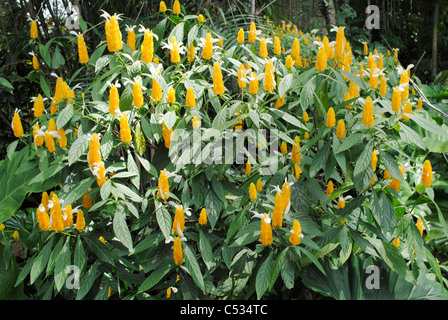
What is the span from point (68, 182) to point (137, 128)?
32 cm

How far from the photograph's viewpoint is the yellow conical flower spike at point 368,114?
1295 millimetres

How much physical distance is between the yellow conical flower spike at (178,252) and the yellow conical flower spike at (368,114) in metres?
0.69

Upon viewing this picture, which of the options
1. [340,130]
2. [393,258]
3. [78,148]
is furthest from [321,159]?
[78,148]

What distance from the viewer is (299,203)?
1.45 metres

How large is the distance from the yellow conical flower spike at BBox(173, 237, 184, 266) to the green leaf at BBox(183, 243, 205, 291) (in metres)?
0.02

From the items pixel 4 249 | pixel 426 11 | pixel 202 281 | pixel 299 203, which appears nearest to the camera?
pixel 202 281

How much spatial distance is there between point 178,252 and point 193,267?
0.07m

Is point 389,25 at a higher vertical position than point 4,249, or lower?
lower

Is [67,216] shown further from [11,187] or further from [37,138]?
[11,187]

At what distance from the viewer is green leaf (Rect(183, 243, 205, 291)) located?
1335mm

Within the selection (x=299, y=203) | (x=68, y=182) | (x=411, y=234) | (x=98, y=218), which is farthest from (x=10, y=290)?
(x=411, y=234)

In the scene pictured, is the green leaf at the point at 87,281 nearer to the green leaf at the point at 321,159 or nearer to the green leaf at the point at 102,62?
the green leaf at the point at 102,62

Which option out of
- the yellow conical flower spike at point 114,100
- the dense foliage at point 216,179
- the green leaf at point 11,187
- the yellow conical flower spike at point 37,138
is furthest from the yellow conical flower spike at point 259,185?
the green leaf at point 11,187

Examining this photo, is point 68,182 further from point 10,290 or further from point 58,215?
point 10,290
